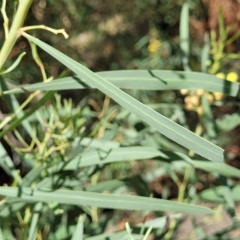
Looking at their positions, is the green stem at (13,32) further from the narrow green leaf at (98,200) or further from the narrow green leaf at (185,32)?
the narrow green leaf at (185,32)

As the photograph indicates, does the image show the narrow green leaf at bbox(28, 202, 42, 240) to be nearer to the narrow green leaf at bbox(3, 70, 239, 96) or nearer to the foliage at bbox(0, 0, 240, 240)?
the foliage at bbox(0, 0, 240, 240)

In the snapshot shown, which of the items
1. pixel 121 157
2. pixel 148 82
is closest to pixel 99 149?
pixel 121 157

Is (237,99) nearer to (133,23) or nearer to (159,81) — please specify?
(133,23)

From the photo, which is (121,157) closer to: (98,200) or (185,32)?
(98,200)

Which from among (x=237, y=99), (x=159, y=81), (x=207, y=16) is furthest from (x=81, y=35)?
(x=159, y=81)

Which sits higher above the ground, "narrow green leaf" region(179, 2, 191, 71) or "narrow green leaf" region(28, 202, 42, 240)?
"narrow green leaf" region(179, 2, 191, 71)

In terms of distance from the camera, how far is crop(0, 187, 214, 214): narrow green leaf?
0.49m

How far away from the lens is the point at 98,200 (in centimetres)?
49

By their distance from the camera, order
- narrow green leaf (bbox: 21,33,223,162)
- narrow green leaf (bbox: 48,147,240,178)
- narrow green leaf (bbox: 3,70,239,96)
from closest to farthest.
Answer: narrow green leaf (bbox: 21,33,223,162) → narrow green leaf (bbox: 3,70,239,96) → narrow green leaf (bbox: 48,147,240,178)

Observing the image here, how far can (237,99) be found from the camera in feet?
4.77

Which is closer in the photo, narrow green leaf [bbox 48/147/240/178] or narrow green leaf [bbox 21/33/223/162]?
narrow green leaf [bbox 21/33/223/162]

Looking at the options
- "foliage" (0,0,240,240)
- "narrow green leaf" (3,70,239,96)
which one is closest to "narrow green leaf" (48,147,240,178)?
"foliage" (0,0,240,240)

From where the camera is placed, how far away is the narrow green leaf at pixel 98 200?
1.60ft

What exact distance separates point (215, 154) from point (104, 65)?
106 centimetres
